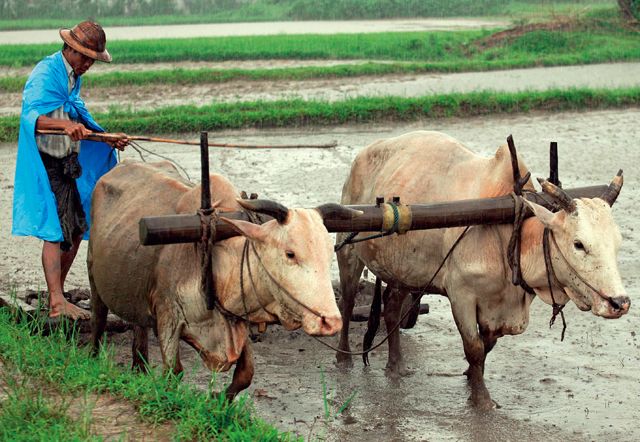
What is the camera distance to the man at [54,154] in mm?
6641

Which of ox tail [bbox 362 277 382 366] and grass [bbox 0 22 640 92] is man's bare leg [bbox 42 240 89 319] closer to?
ox tail [bbox 362 277 382 366]

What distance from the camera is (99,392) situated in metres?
5.47

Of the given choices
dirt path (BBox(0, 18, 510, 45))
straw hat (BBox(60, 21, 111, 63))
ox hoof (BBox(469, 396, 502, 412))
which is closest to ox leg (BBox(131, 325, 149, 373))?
straw hat (BBox(60, 21, 111, 63))

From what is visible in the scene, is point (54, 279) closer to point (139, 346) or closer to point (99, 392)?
point (139, 346)

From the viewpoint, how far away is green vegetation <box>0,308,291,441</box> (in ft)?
16.3

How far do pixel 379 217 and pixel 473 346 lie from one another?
3.47 ft

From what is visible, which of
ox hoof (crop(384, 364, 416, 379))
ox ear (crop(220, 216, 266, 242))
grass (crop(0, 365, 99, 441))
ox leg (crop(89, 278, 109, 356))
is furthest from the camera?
ox hoof (crop(384, 364, 416, 379))

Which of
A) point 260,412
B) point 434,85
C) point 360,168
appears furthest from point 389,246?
point 434,85

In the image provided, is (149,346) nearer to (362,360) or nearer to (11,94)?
(362,360)

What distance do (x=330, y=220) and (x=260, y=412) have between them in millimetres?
1418

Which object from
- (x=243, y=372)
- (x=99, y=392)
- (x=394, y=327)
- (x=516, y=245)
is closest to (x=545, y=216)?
(x=516, y=245)

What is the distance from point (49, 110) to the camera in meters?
6.68

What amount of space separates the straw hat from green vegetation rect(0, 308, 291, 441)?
173 centimetres

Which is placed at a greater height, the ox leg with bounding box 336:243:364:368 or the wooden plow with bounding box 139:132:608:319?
the wooden plow with bounding box 139:132:608:319
